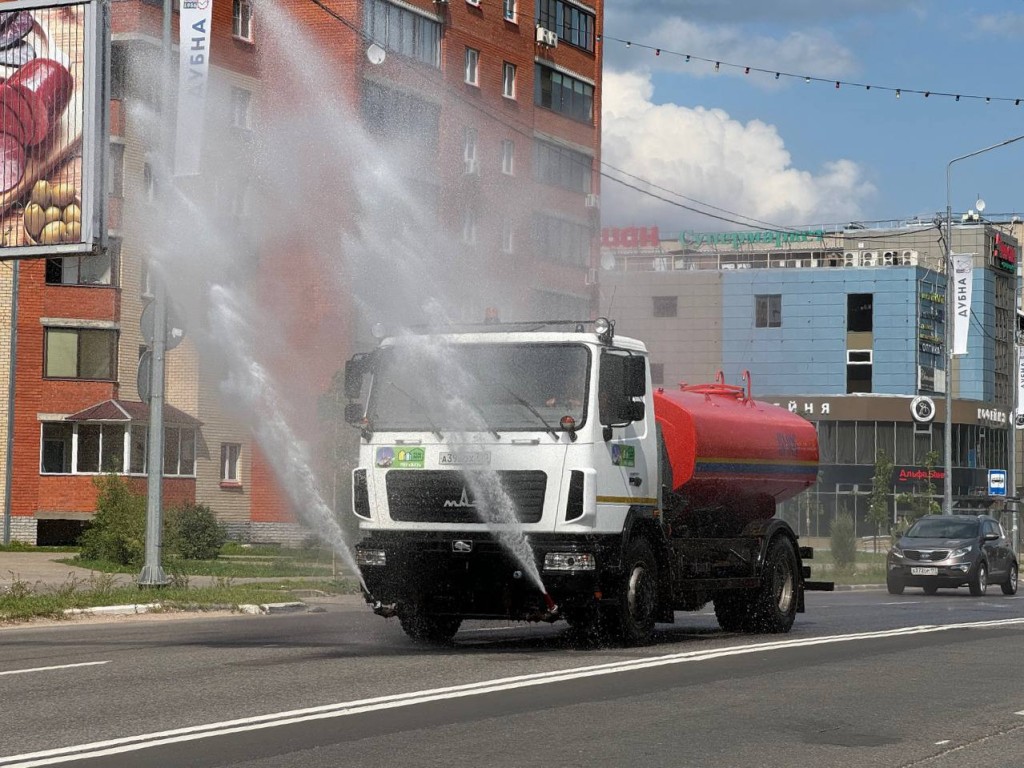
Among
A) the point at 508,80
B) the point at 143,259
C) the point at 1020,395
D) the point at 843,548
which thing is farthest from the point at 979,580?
the point at 508,80

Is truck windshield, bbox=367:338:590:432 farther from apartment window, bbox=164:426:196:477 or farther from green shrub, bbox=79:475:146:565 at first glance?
apartment window, bbox=164:426:196:477

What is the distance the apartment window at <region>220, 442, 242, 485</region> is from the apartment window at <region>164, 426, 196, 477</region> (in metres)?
1.74

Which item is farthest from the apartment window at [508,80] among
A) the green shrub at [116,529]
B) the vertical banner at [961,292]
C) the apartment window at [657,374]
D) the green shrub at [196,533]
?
the apartment window at [657,374]

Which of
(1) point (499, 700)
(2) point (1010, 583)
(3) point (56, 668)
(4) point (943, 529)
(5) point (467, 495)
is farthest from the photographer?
(4) point (943, 529)

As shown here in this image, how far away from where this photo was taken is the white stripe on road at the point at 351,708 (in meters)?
8.55

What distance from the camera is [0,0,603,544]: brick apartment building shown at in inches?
1580

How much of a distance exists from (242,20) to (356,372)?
35732 millimetres

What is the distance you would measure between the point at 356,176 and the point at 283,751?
12.7m

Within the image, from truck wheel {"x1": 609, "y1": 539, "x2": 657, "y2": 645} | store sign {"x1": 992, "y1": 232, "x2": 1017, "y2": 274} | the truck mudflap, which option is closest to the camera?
the truck mudflap

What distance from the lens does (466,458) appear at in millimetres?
14602

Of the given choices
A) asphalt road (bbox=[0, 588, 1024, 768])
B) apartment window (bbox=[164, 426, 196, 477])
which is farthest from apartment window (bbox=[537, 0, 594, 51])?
asphalt road (bbox=[0, 588, 1024, 768])

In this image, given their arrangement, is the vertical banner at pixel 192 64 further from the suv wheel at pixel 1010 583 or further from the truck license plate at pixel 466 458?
the suv wheel at pixel 1010 583

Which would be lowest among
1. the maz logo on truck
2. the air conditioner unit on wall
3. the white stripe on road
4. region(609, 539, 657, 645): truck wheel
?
the white stripe on road

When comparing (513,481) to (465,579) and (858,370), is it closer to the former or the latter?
(465,579)
